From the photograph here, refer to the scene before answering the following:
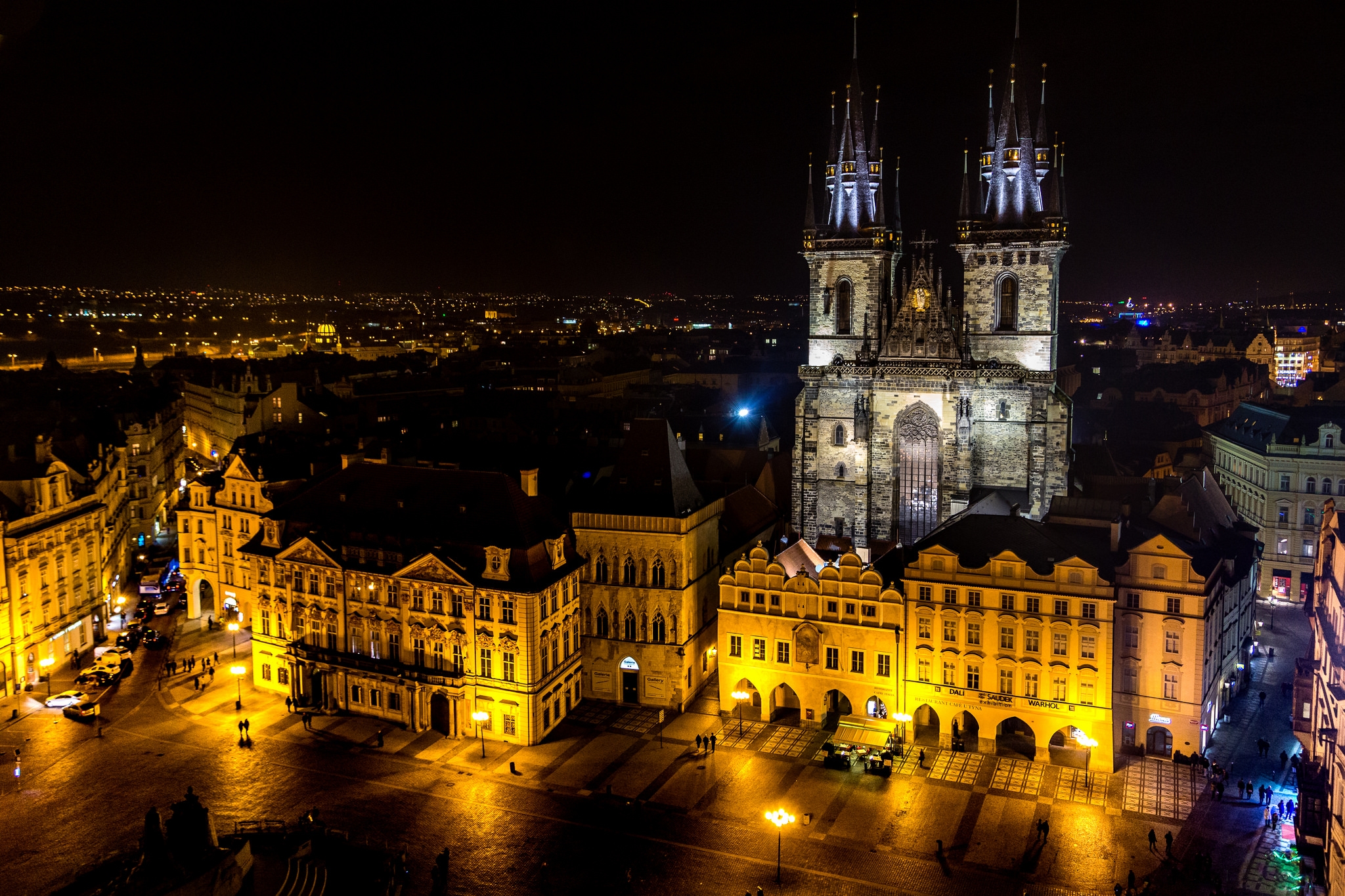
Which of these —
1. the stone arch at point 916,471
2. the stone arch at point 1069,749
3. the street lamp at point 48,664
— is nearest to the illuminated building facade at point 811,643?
the stone arch at point 1069,749

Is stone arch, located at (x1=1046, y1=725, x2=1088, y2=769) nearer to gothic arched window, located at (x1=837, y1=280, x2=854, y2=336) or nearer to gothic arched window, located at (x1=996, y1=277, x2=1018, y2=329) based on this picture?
gothic arched window, located at (x1=996, y1=277, x2=1018, y2=329)

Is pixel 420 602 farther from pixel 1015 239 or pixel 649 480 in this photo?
pixel 1015 239

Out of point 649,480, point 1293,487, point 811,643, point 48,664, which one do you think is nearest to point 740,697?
point 811,643

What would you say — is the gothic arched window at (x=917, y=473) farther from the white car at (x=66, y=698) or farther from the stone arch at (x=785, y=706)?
the white car at (x=66, y=698)

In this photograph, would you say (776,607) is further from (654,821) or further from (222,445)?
(222,445)

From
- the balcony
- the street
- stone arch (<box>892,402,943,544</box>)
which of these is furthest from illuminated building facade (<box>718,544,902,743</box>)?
stone arch (<box>892,402,943,544</box>)

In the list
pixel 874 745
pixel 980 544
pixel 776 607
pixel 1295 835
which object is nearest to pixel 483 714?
pixel 776 607
